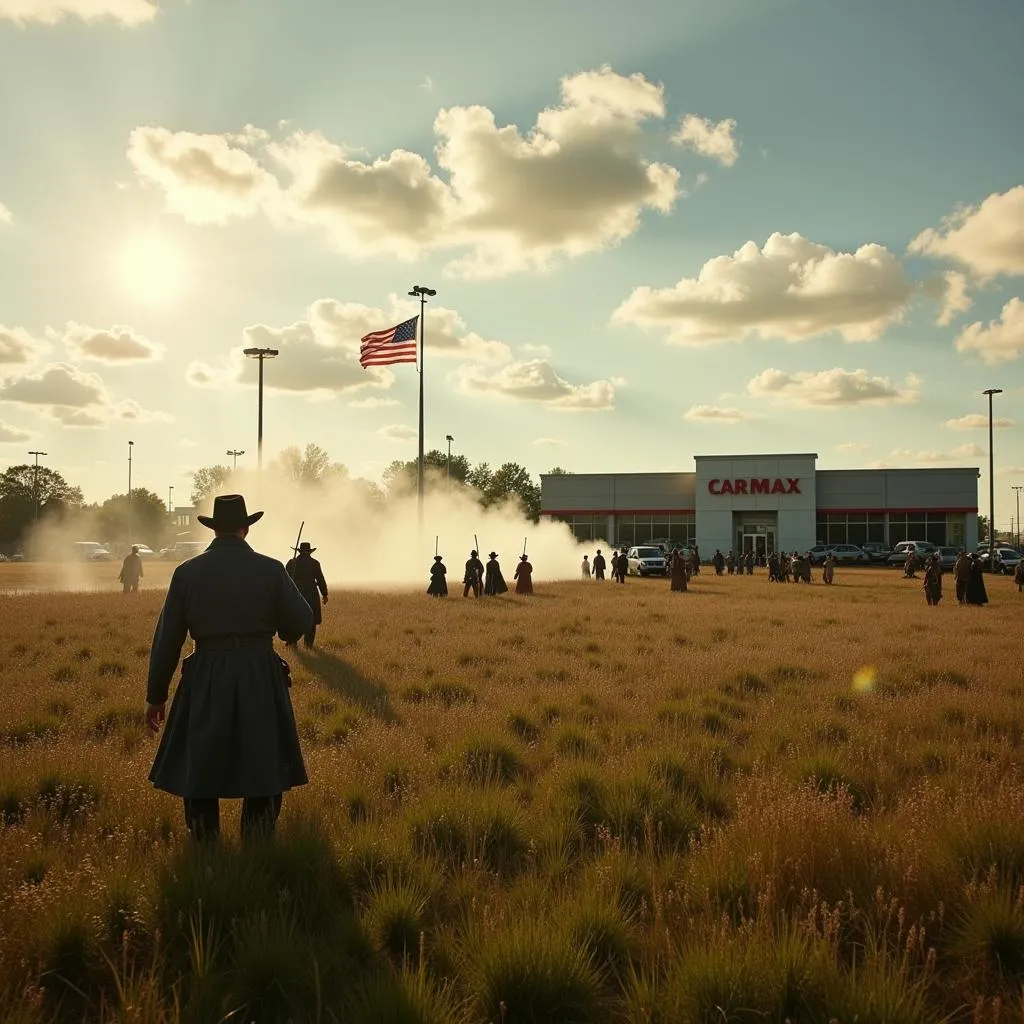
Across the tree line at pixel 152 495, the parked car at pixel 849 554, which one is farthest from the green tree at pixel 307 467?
the parked car at pixel 849 554

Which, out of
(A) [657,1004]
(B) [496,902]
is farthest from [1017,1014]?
(B) [496,902]

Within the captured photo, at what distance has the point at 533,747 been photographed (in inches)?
310

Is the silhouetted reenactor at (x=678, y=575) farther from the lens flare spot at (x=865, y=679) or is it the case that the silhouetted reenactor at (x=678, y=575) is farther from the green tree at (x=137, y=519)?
the green tree at (x=137, y=519)

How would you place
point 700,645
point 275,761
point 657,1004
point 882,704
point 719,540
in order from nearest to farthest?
point 657,1004
point 275,761
point 882,704
point 700,645
point 719,540

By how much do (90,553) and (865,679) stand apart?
8783cm

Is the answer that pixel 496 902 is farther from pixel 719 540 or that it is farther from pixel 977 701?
pixel 719 540

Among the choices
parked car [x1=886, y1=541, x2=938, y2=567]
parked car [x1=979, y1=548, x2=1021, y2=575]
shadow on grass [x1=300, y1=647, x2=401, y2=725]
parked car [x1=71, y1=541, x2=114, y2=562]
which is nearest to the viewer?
shadow on grass [x1=300, y1=647, x2=401, y2=725]

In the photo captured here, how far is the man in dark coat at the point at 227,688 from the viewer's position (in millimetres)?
4867

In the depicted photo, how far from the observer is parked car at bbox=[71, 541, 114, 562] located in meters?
83.9

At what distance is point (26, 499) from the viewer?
124 metres

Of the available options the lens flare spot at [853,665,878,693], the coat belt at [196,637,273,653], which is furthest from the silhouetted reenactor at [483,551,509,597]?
the coat belt at [196,637,273,653]

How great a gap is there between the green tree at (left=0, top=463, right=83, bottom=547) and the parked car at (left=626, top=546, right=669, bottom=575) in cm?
9408

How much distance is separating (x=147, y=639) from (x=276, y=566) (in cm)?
1203

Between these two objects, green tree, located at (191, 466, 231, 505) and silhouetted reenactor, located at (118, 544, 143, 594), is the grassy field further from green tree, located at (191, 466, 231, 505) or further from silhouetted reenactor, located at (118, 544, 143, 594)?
green tree, located at (191, 466, 231, 505)
